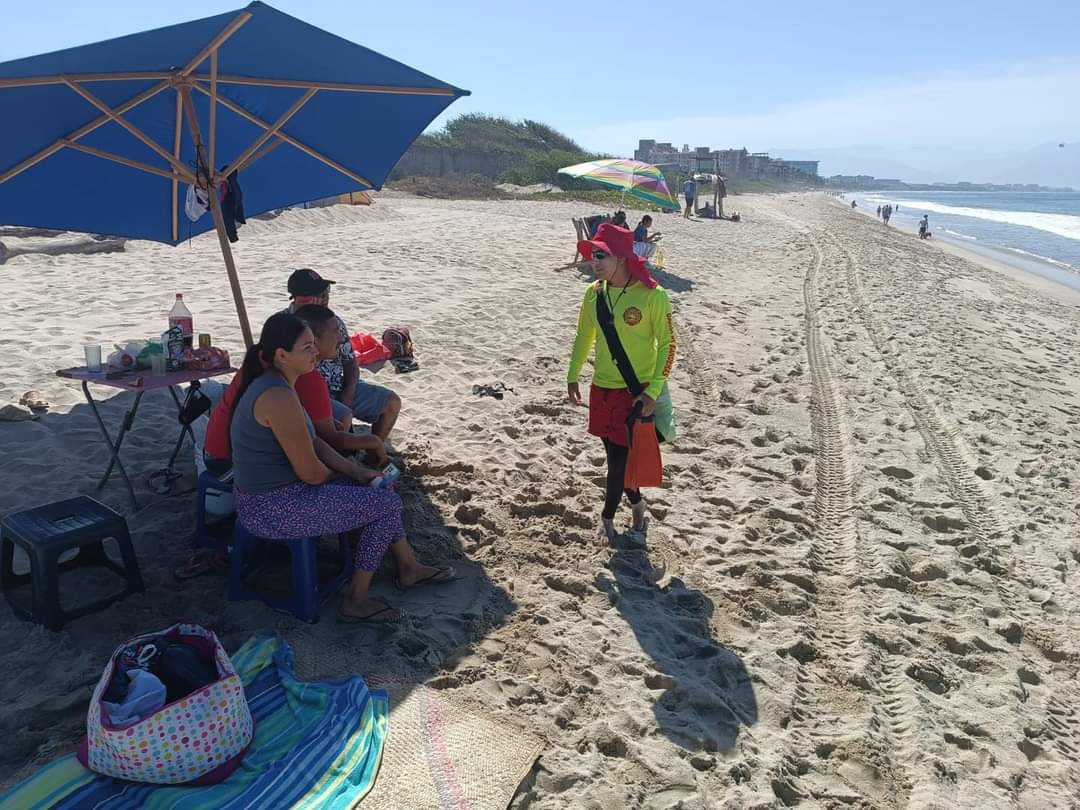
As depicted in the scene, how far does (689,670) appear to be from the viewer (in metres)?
3.12

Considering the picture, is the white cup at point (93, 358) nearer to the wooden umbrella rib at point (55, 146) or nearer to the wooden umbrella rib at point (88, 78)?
the wooden umbrella rib at point (55, 146)

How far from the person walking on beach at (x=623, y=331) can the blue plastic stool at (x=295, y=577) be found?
1473 millimetres

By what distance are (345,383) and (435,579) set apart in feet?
4.48

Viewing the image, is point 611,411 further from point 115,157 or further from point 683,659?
point 115,157

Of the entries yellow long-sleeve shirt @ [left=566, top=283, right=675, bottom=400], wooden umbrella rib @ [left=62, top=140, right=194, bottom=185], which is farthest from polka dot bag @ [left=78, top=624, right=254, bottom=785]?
wooden umbrella rib @ [left=62, top=140, right=194, bottom=185]

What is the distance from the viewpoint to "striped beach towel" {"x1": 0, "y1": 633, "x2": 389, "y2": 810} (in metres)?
2.26

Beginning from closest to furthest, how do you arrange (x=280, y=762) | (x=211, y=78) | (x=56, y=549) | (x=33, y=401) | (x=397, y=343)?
(x=280, y=762)
(x=56, y=549)
(x=211, y=78)
(x=33, y=401)
(x=397, y=343)

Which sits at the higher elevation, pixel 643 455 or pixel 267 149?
pixel 267 149

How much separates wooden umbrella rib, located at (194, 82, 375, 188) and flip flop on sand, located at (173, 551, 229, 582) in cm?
229

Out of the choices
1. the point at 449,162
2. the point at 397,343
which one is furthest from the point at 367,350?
the point at 449,162

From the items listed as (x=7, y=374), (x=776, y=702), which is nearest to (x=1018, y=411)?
(x=776, y=702)

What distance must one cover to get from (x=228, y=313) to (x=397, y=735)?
21.2ft

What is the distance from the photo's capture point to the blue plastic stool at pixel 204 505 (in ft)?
11.7

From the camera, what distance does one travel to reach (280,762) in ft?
8.03
